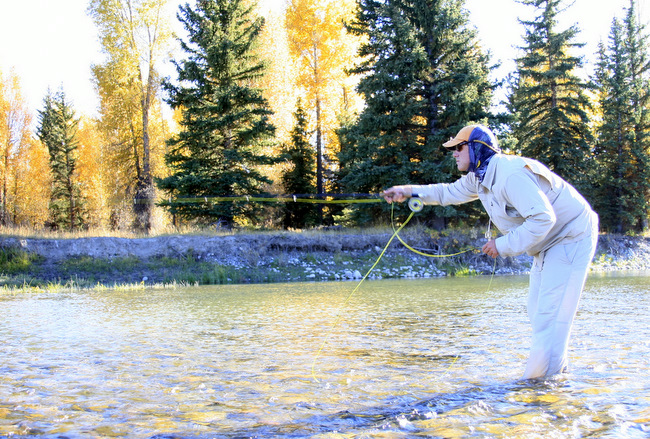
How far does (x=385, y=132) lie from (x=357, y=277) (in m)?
7.32

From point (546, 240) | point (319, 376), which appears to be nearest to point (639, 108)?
point (546, 240)

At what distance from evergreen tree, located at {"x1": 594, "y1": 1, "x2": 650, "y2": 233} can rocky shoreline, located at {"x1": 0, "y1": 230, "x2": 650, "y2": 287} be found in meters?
12.5

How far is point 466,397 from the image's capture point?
12.4 ft

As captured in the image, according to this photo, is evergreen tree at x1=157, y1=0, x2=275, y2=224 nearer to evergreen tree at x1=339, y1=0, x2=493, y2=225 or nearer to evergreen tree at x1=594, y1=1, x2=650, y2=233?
evergreen tree at x1=339, y1=0, x2=493, y2=225

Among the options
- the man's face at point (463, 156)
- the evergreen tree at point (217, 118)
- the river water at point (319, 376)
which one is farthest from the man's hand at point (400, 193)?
the evergreen tree at point (217, 118)

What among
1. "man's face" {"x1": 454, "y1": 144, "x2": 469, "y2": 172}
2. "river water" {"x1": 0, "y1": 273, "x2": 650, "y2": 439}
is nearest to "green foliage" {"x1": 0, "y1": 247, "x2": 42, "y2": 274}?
"river water" {"x1": 0, "y1": 273, "x2": 650, "y2": 439}

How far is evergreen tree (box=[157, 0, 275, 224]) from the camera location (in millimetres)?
22547

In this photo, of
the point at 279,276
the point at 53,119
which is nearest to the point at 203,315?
the point at 279,276

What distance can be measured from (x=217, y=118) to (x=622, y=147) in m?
22.9

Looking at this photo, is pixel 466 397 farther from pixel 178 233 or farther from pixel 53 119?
pixel 53 119

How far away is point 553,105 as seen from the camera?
27734 millimetres

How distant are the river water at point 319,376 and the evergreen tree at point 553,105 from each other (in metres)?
19.4

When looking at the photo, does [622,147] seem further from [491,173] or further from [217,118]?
[491,173]

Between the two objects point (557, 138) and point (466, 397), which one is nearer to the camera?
point (466, 397)
